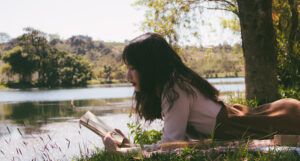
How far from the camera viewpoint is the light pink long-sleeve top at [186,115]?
4242 mm

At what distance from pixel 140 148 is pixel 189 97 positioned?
582mm

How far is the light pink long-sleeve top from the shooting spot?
4.24 m

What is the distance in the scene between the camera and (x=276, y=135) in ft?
13.5

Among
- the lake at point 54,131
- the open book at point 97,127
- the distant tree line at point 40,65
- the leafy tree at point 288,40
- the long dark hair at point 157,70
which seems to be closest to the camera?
the long dark hair at point 157,70

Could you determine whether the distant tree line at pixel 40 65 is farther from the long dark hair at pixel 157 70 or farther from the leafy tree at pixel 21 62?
the long dark hair at pixel 157 70

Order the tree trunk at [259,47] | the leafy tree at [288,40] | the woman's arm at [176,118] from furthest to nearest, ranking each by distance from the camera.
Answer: the leafy tree at [288,40], the tree trunk at [259,47], the woman's arm at [176,118]

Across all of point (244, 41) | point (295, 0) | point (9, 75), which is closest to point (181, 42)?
point (295, 0)

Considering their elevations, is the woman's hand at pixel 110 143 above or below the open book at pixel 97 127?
→ below

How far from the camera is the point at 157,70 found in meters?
4.41

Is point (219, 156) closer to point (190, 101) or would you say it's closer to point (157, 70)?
point (190, 101)

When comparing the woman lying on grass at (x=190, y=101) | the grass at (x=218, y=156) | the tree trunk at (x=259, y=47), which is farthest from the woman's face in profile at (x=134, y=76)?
the tree trunk at (x=259, y=47)

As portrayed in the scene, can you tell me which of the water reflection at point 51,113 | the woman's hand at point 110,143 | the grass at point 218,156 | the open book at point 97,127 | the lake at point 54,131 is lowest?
the water reflection at point 51,113

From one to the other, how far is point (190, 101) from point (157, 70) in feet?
1.25

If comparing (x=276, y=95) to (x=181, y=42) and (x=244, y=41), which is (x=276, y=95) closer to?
(x=244, y=41)
